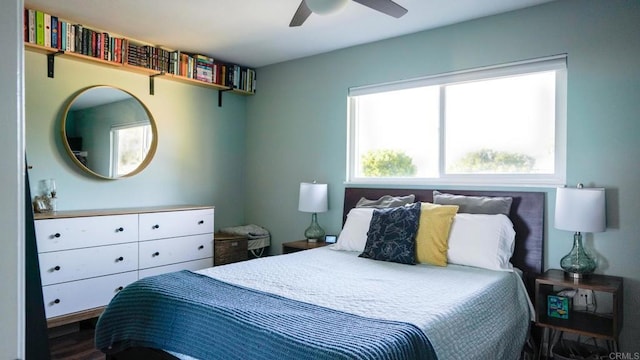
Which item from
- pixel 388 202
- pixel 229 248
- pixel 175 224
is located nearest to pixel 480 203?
pixel 388 202

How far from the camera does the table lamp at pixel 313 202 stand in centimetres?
374

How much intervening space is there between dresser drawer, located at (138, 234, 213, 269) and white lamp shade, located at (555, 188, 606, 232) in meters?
2.89

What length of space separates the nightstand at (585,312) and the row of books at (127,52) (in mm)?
3363

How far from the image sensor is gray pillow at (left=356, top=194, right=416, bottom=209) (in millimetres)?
3246

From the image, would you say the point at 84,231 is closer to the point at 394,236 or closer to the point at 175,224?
the point at 175,224

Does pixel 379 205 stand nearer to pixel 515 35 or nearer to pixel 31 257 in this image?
pixel 515 35

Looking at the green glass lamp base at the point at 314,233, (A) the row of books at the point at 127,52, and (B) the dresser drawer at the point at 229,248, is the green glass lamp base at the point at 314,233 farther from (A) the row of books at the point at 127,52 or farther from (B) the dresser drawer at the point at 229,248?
(A) the row of books at the point at 127,52

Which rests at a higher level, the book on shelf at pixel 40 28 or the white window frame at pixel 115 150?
the book on shelf at pixel 40 28

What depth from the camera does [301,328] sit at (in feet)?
4.90

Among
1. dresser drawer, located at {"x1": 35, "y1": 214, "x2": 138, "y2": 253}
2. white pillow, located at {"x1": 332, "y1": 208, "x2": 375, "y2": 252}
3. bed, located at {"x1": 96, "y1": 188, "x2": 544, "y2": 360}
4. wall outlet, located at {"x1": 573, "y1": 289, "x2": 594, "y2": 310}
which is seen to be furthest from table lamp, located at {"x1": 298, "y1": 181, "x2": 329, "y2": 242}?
wall outlet, located at {"x1": 573, "y1": 289, "x2": 594, "y2": 310}

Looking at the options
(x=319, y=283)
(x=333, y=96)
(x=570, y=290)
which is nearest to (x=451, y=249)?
(x=570, y=290)

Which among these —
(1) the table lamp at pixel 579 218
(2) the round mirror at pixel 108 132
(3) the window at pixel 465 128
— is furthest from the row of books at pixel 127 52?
(1) the table lamp at pixel 579 218

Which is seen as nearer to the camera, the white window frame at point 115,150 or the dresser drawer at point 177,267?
the dresser drawer at point 177,267

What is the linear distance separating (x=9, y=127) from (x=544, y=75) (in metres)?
3.19
